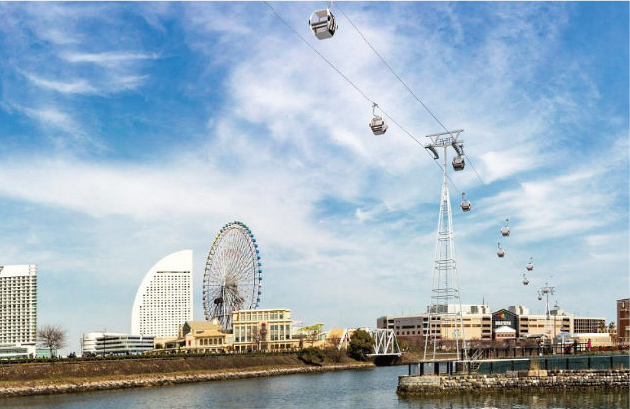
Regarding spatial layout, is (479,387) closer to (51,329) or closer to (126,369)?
(126,369)

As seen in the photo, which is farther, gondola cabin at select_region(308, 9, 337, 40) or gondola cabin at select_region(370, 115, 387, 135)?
gondola cabin at select_region(370, 115, 387, 135)

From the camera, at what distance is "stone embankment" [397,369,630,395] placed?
67125 mm

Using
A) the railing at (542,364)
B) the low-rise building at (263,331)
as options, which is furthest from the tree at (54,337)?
the railing at (542,364)

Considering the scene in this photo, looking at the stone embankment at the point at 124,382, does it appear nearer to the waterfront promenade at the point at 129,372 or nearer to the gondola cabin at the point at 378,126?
the waterfront promenade at the point at 129,372

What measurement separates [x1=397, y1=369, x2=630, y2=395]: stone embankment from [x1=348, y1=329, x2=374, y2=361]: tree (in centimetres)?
9128

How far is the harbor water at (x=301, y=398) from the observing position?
5975 cm

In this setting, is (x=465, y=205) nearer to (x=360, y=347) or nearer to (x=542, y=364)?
(x=542, y=364)

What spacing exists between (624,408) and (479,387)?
16.4 metres

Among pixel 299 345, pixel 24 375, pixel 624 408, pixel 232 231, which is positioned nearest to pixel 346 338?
pixel 299 345

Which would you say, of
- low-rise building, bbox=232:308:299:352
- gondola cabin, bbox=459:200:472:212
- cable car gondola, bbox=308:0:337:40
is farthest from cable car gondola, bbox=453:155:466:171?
low-rise building, bbox=232:308:299:352

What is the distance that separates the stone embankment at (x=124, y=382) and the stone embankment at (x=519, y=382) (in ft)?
150

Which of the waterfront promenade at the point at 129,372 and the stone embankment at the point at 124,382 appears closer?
the stone embankment at the point at 124,382

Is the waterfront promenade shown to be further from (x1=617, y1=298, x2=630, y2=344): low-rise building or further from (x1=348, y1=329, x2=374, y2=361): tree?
(x1=617, y1=298, x2=630, y2=344): low-rise building

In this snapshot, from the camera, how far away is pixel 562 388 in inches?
2660
